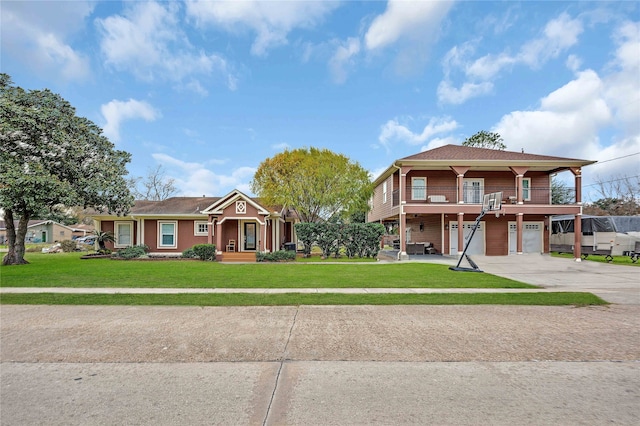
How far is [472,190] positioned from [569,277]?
11.0m

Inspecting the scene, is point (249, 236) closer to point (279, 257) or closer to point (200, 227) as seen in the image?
point (200, 227)

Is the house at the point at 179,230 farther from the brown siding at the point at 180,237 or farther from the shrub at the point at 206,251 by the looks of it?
the shrub at the point at 206,251

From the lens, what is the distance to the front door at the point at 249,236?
2464cm

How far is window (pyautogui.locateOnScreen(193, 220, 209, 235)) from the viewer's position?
81.0ft

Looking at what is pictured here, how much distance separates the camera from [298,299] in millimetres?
8836

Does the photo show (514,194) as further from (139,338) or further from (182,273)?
(139,338)

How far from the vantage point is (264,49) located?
65.3ft

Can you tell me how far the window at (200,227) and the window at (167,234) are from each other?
4.57ft

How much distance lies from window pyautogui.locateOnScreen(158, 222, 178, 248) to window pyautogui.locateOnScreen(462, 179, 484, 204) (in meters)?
20.8

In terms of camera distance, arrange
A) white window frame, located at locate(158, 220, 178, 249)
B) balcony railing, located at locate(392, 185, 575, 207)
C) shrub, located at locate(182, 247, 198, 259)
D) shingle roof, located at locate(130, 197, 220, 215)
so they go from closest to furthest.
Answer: shrub, located at locate(182, 247, 198, 259), balcony railing, located at locate(392, 185, 575, 207), white window frame, located at locate(158, 220, 178, 249), shingle roof, located at locate(130, 197, 220, 215)

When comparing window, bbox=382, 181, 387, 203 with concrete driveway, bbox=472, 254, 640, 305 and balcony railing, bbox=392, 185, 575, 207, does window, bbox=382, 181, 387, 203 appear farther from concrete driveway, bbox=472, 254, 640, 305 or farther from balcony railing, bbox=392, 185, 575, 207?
concrete driveway, bbox=472, 254, 640, 305

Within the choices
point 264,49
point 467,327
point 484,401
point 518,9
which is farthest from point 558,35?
point 484,401

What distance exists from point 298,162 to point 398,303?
1775cm

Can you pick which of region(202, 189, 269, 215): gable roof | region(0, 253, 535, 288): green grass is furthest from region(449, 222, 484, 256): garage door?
region(202, 189, 269, 215): gable roof
